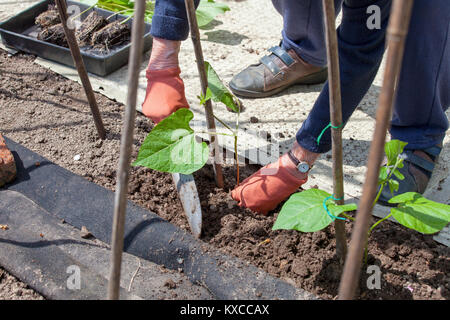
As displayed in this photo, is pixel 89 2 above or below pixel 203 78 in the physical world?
below

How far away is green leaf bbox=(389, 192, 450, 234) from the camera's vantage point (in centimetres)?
100

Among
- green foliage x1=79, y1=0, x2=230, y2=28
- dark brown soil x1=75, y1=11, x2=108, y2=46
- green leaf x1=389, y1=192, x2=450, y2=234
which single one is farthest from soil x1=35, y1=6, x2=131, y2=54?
green leaf x1=389, y1=192, x2=450, y2=234

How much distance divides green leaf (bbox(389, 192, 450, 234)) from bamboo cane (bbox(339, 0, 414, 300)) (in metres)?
0.35

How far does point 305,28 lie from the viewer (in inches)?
78.4

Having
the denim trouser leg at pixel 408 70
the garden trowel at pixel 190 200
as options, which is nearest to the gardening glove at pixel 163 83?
the garden trowel at pixel 190 200

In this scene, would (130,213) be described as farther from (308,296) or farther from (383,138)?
(383,138)

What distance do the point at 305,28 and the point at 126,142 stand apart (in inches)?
56.2

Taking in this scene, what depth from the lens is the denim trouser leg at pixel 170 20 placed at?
1626 millimetres

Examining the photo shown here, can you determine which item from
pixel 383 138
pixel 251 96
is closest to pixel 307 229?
pixel 383 138

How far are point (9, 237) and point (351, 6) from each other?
1208mm

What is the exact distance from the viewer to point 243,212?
1.49 m

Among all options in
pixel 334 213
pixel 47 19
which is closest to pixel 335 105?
pixel 334 213
